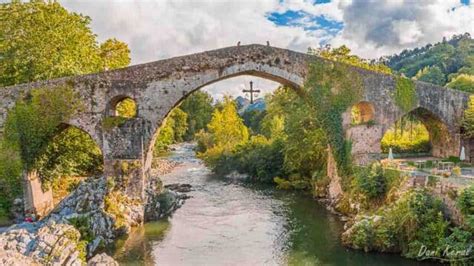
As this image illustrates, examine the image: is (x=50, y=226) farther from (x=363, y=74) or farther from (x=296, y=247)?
(x=363, y=74)

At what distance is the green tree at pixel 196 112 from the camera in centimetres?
6819

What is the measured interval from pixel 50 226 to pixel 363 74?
15466mm

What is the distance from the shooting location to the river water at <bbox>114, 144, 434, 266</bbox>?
14875 millimetres

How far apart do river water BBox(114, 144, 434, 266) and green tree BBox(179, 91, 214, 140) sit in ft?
141

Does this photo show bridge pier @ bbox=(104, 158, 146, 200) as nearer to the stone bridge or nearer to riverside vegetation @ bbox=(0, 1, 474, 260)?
the stone bridge

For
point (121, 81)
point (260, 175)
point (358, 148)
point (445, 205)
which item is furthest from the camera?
point (260, 175)

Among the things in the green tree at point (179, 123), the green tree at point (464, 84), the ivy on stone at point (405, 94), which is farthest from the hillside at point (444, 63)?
the green tree at point (179, 123)

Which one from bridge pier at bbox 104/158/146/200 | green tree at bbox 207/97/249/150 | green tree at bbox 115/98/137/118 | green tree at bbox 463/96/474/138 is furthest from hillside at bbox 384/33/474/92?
bridge pier at bbox 104/158/146/200

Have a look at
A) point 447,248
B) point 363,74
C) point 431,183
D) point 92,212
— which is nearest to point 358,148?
Answer: point 363,74

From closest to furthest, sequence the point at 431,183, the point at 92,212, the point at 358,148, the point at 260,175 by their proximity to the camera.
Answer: the point at 431,183 < the point at 92,212 < the point at 358,148 < the point at 260,175

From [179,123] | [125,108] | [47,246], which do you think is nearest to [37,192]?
[125,108]

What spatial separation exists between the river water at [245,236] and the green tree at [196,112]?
43.0 m

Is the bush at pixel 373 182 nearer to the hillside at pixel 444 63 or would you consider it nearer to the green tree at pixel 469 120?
the green tree at pixel 469 120

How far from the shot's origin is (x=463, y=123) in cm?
2292
